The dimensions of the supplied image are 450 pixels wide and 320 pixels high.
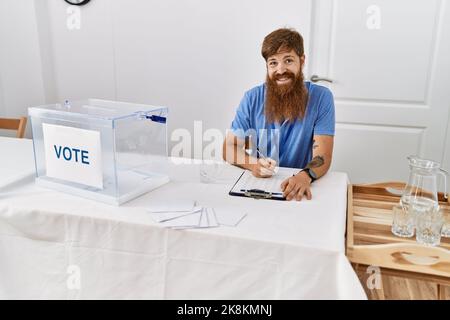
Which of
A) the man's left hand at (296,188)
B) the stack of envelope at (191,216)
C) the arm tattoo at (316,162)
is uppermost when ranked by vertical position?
the arm tattoo at (316,162)

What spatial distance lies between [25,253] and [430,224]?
Answer: 1.18 meters

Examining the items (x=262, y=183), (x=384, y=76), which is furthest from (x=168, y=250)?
(x=384, y=76)

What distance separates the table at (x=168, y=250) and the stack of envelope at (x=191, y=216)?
0.02m

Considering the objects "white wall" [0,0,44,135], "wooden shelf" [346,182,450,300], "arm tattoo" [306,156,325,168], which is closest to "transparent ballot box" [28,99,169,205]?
"arm tattoo" [306,156,325,168]

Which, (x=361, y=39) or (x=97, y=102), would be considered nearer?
(x=97, y=102)

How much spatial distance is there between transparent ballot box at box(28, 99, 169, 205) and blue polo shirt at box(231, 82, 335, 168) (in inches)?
19.3

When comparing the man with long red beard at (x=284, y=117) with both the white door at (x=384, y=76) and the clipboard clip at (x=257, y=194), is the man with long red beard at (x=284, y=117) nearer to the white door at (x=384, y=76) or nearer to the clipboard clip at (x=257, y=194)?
the clipboard clip at (x=257, y=194)

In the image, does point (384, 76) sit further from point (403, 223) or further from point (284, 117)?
point (403, 223)

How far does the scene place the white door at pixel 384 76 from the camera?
90.4 inches

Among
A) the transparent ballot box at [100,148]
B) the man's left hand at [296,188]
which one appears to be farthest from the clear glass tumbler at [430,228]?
the transparent ballot box at [100,148]

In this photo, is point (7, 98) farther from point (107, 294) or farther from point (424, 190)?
point (424, 190)

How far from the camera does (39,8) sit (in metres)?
3.00

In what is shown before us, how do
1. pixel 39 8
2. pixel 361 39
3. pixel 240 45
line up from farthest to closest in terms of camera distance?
pixel 39 8 → pixel 240 45 → pixel 361 39
